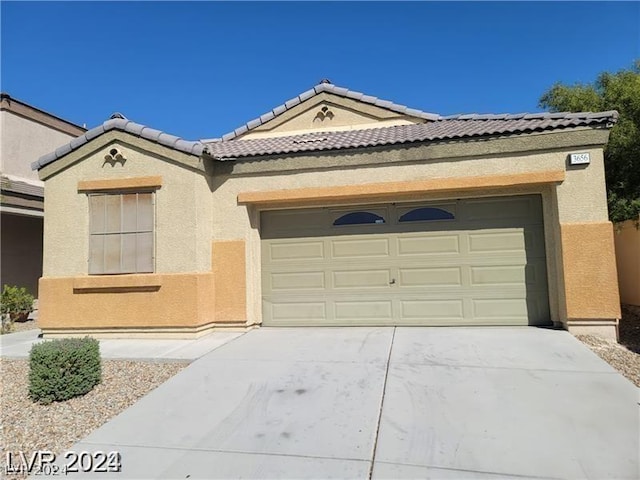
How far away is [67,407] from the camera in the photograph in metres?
5.24

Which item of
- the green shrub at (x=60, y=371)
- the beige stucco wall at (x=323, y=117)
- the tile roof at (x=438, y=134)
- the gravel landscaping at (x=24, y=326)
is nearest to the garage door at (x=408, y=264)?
the tile roof at (x=438, y=134)

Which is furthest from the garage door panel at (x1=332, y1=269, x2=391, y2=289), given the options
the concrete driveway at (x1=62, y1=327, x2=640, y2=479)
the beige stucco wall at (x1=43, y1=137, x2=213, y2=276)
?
the beige stucco wall at (x1=43, y1=137, x2=213, y2=276)

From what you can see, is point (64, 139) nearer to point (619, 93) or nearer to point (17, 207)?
point (17, 207)

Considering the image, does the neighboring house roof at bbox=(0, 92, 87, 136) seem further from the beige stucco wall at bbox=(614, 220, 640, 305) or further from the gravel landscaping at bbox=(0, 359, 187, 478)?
the beige stucco wall at bbox=(614, 220, 640, 305)

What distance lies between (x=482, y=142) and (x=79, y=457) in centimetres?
746

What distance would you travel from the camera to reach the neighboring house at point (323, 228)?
26.2 feet

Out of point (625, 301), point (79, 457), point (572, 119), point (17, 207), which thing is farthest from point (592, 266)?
point (17, 207)

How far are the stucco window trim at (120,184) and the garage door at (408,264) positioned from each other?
2243 millimetres

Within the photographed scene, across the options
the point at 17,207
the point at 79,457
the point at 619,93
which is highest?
the point at 619,93

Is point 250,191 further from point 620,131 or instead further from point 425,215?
point 620,131

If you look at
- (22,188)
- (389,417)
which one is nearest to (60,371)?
(389,417)

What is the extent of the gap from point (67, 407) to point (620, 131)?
12189mm

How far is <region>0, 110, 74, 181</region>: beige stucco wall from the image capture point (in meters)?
14.7

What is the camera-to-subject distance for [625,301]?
10922mm
